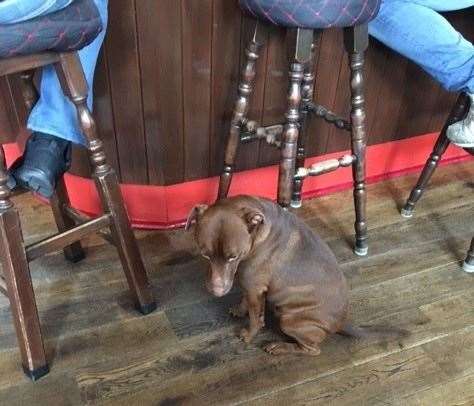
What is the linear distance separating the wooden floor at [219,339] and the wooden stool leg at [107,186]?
110mm

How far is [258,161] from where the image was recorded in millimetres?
1785

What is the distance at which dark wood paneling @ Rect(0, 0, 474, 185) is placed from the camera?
1.35 metres

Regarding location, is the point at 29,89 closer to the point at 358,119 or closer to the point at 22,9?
the point at 22,9

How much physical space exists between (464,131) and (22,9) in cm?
121

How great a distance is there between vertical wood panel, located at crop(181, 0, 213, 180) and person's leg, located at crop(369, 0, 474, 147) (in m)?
0.48

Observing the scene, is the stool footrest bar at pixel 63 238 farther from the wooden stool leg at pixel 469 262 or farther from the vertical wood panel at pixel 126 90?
the wooden stool leg at pixel 469 262

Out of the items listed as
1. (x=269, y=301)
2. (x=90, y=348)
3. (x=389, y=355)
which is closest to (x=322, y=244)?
(x=269, y=301)

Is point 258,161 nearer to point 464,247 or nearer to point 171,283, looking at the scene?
point 171,283

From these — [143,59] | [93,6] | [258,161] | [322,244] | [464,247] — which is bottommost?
[464,247]

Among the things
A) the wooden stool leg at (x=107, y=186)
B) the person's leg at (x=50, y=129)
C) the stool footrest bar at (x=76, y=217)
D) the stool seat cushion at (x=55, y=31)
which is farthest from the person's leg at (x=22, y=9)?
the stool footrest bar at (x=76, y=217)

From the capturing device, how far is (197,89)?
1.50 metres

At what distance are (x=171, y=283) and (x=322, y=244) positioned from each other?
0.53 meters

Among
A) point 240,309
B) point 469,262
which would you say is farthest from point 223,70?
point 469,262

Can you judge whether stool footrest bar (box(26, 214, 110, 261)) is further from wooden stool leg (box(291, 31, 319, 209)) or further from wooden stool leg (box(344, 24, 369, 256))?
wooden stool leg (box(344, 24, 369, 256))
